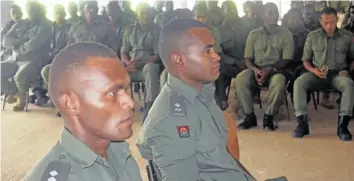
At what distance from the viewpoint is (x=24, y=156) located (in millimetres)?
3576

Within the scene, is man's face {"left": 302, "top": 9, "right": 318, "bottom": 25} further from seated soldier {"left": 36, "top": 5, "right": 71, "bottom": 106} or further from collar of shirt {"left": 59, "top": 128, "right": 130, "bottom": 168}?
collar of shirt {"left": 59, "top": 128, "right": 130, "bottom": 168}

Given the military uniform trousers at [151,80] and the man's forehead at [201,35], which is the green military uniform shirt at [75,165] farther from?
the military uniform trousers at [151,80]

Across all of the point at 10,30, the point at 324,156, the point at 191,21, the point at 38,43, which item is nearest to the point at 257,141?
the point at 324,156

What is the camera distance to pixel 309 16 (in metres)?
5.26

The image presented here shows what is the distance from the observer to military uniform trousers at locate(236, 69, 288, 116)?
13.8 feet

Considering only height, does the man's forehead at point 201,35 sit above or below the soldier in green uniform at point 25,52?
above

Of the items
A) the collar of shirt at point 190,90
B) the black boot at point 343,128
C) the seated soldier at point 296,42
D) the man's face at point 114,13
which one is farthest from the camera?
the man's face at point 114,13

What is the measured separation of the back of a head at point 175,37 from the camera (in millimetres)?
1819

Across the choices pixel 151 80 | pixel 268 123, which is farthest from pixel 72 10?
pixel 268 123

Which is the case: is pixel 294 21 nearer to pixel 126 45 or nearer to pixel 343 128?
pixel 343 128

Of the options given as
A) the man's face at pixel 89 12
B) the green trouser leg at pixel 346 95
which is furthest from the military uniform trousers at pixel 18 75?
the green trouser leg at pixel 346 95

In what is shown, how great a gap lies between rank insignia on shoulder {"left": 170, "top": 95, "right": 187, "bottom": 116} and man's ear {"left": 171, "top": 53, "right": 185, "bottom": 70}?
153 mm

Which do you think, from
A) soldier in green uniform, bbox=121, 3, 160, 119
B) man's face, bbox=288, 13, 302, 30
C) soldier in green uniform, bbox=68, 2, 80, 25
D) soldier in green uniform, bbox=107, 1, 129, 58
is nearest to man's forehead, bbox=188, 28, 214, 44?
soldier in green uniform, bbox=121, 3, 160, 119

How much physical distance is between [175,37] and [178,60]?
0.30 ft
